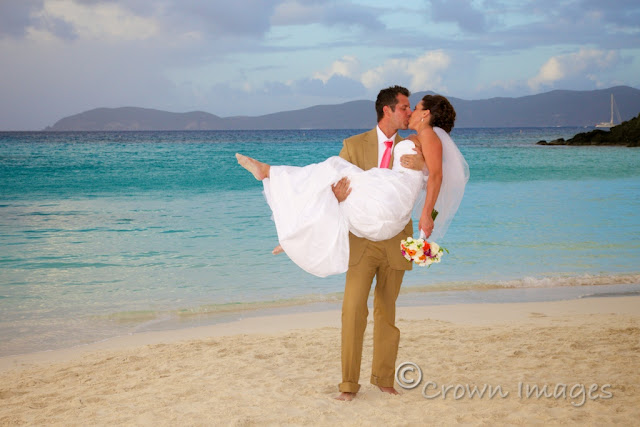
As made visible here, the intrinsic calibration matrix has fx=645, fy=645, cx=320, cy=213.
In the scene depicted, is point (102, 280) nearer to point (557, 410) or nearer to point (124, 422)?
point (124, 422)

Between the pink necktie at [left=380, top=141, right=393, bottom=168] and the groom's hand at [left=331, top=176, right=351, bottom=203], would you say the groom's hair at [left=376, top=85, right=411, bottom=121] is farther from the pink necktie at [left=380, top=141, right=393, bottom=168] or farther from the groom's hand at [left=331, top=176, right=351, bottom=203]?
the groom's hand at [left=331, top=176, right=351, bottom=203]

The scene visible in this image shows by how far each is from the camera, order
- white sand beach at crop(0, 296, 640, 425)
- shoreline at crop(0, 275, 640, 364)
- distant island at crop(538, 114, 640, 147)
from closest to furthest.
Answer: white sand beach at crop(0, 296, 640, 425) < shoreline at crop(0, 275, 640, 364) < distant island at crop(538, 114, 640, 147)

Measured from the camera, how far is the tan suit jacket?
4258 millimetres

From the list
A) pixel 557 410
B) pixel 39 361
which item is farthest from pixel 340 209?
pixel 39 361

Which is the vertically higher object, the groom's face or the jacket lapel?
the groom's face

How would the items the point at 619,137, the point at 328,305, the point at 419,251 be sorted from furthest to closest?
the point at 619,137, the point at 328,305, the point at 419,251

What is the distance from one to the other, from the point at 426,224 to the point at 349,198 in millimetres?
520

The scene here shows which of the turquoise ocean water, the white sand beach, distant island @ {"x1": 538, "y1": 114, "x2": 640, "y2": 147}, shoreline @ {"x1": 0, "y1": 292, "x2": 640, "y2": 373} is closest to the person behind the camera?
the white sand beach

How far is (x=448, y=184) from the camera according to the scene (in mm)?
4285

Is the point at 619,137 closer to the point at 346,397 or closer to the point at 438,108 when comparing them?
the point at 438,108

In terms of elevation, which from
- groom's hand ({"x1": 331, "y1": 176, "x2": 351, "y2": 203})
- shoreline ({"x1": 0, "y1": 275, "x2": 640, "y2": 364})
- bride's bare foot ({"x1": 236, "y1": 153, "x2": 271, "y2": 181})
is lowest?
shoreline ({"x1": 0, "y1": 275, "x2": 640, "y2": 364})

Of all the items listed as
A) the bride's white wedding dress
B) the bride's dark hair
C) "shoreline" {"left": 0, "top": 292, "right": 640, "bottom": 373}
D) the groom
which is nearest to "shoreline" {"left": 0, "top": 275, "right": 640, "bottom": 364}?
"shoreline" {"left": 0, "top": 292, "right": 640, "bottom": 373}

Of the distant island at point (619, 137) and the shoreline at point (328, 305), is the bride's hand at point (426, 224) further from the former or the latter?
the distant island at point (619, 137)

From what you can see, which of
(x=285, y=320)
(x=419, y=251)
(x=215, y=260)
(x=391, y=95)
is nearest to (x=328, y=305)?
(x=285, y=320)
